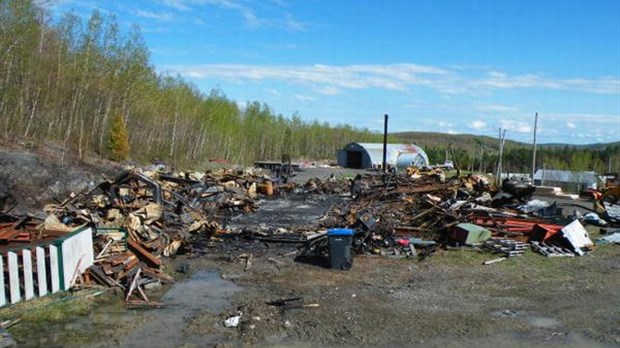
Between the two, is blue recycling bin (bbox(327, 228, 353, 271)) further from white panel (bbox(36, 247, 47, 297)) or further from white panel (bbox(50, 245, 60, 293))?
white panel (bbox(36, 247, 47, 297))

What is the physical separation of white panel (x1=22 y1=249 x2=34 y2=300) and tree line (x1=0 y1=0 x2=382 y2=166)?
16905 millimetres

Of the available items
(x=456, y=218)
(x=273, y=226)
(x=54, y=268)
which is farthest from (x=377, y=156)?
(x=54, y=268)

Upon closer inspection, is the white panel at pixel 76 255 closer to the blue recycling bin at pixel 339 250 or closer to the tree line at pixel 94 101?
the blue recycling bin at pixel 339 250

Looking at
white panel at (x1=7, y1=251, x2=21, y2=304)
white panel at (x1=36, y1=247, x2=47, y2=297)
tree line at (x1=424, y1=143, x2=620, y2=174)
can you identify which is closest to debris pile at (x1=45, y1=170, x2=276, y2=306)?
white panel at (x1=36, y1=247, x2=47, y2=297)

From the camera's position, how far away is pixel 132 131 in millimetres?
35938

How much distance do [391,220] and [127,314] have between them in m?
8.74

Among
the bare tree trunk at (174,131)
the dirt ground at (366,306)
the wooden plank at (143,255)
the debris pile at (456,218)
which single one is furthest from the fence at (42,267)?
the bare tree trunk at (174,131)

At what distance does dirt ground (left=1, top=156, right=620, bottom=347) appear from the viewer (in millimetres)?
7184

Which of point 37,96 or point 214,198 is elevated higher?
point 37,96

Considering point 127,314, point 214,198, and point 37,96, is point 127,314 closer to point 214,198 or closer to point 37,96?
point 214,198

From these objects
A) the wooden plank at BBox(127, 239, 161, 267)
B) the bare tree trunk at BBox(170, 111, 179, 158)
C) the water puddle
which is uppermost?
the bare tree trunk at BBox(170, 111, 179, 158)

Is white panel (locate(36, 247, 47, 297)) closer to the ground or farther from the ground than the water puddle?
farther from the ground

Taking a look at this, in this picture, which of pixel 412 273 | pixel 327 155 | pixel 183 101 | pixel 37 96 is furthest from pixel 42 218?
pixel 327 155

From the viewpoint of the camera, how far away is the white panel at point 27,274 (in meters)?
7.98
